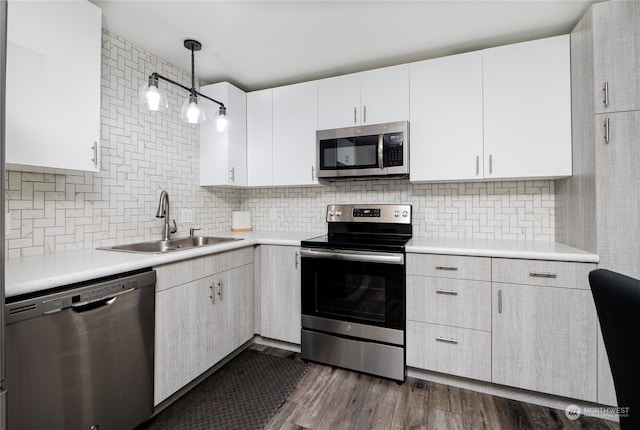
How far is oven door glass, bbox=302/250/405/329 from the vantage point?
6.51ft

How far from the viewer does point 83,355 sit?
1.26 m

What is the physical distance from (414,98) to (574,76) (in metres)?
0.96

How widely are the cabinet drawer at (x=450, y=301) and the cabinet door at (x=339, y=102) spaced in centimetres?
136

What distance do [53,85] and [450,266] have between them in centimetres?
240

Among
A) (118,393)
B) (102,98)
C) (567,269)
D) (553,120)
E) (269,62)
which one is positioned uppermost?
(269,62)

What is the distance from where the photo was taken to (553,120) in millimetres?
1928

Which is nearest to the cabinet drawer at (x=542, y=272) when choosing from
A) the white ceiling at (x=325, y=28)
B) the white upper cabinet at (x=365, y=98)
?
the white upper cabinet at (x=365, y=98)

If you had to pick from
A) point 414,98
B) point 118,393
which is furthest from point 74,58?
point 414,98

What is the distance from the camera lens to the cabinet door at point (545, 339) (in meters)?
1.65

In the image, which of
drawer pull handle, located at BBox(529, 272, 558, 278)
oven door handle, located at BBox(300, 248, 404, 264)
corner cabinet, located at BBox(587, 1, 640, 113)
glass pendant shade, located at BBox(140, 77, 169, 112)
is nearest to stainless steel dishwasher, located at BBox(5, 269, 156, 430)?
glass pendant shade, located at BBox(140, 77, 169, 112)

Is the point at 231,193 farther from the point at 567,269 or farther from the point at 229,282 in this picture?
the point at 567,269

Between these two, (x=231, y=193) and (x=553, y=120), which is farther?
(x=231, y=193)

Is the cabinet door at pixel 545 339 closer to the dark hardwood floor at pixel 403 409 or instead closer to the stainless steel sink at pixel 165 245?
the dark hardwood floor at pixel 403 409

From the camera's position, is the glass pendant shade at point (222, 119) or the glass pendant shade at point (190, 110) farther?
the glass pendant shade at point (222, 119)
